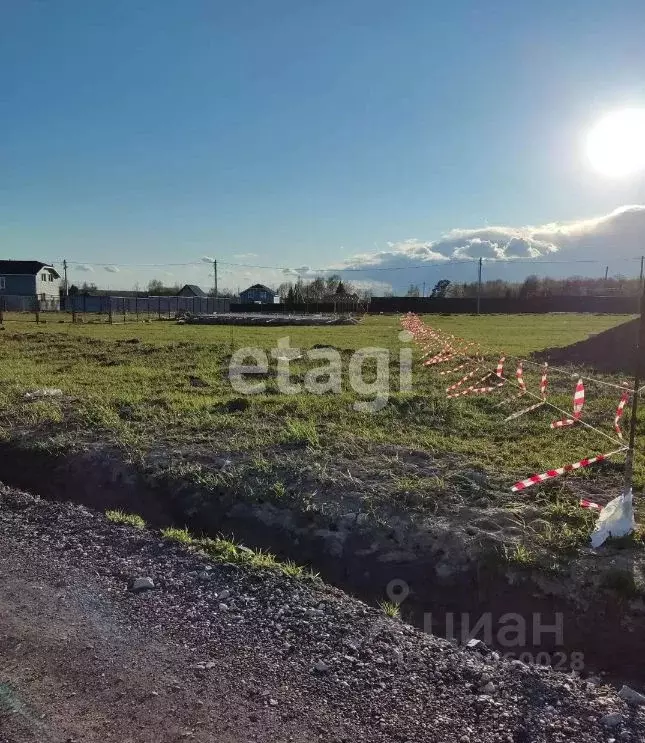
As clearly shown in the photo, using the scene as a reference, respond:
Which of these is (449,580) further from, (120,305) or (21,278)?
(21,278)

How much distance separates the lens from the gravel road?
98.5 inches

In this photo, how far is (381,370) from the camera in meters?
12.2

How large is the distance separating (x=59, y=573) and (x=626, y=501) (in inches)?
164

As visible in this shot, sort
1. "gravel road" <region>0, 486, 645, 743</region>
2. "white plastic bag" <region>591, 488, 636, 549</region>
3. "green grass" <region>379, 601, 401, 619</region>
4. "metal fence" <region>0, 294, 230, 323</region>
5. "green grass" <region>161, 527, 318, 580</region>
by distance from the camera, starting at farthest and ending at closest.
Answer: "metal fence" <region>0, 294, 230, 323</region> → "white plastic bag" <region>591, 488, 636, 549</region> → "green grass" <region>161, 527, 318, 580</region> → "green grass" <region>379, 601, 401, 619</region> → "gravel road" <region>0, 486, 645, 743</region>

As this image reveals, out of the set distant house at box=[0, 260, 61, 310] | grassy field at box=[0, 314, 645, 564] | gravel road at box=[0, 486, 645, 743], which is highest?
distant house at box=[0, 260, 61, 310]

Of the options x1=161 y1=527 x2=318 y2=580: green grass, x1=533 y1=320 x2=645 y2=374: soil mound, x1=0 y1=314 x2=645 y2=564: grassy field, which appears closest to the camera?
x1=161 y1=527 x2=318 y2=580: green grass

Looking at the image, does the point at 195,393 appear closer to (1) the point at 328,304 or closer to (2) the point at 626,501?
(2) the point at 626,501
